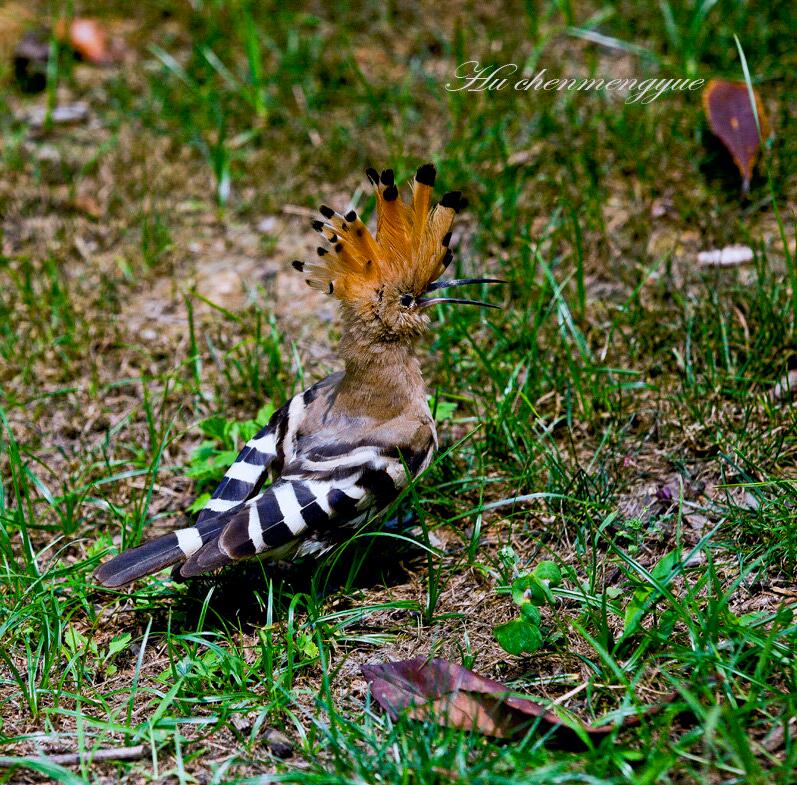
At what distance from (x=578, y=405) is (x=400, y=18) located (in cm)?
304

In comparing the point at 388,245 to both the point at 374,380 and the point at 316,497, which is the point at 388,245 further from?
the point at 316,497

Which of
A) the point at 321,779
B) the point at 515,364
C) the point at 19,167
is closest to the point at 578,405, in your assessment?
the point at 515,364

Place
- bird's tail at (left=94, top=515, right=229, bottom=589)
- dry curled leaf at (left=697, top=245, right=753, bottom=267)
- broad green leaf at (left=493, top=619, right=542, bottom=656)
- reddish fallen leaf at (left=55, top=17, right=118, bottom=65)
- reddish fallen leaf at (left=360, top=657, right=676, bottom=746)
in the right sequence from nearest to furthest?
1. reddish fallen leaf at (left=360, top=657, right=676, bottom=746)
2. broad green leaf at (left=493, top=619, right=542, bottom=656)
3. bird's tail at (left=94, top=515, right=229, bottom=589)
4. dry curled leaf at (left=697, top=245, right=753, bottom=267)
5. reddish fallen leaf at (left=55, top=17, right=118, bottom=65)

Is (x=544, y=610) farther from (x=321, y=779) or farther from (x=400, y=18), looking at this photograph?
(x=400, y=18)

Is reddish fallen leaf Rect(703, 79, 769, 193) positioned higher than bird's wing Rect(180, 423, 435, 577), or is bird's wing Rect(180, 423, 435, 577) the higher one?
reddish fallen leaf Rect(703, 79, 769, 193)

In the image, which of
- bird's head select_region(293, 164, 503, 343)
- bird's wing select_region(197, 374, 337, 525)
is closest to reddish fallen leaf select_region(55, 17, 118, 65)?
bird's head select_region(293, 164, 503, 343)

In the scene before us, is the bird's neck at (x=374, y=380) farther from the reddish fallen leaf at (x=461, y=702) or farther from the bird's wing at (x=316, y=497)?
the reddish fallen leaf at (x=461, y=702)

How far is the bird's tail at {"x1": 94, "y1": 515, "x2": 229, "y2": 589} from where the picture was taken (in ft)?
8.89

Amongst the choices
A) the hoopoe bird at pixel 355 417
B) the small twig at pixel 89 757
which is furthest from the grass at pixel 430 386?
the hoopoe bird at pixel 355 417

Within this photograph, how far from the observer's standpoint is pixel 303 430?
3066 millimetres

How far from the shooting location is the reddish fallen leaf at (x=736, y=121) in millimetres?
3873

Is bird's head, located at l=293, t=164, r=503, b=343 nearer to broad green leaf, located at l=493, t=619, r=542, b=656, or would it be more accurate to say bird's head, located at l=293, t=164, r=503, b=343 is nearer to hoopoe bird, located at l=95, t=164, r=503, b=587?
hoopoe bird, located at l=95, t=164, r=503, b=587

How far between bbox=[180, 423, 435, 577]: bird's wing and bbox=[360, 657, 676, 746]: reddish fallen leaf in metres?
0.47

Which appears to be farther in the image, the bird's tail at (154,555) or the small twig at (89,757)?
the bird's tail at (154,555)
